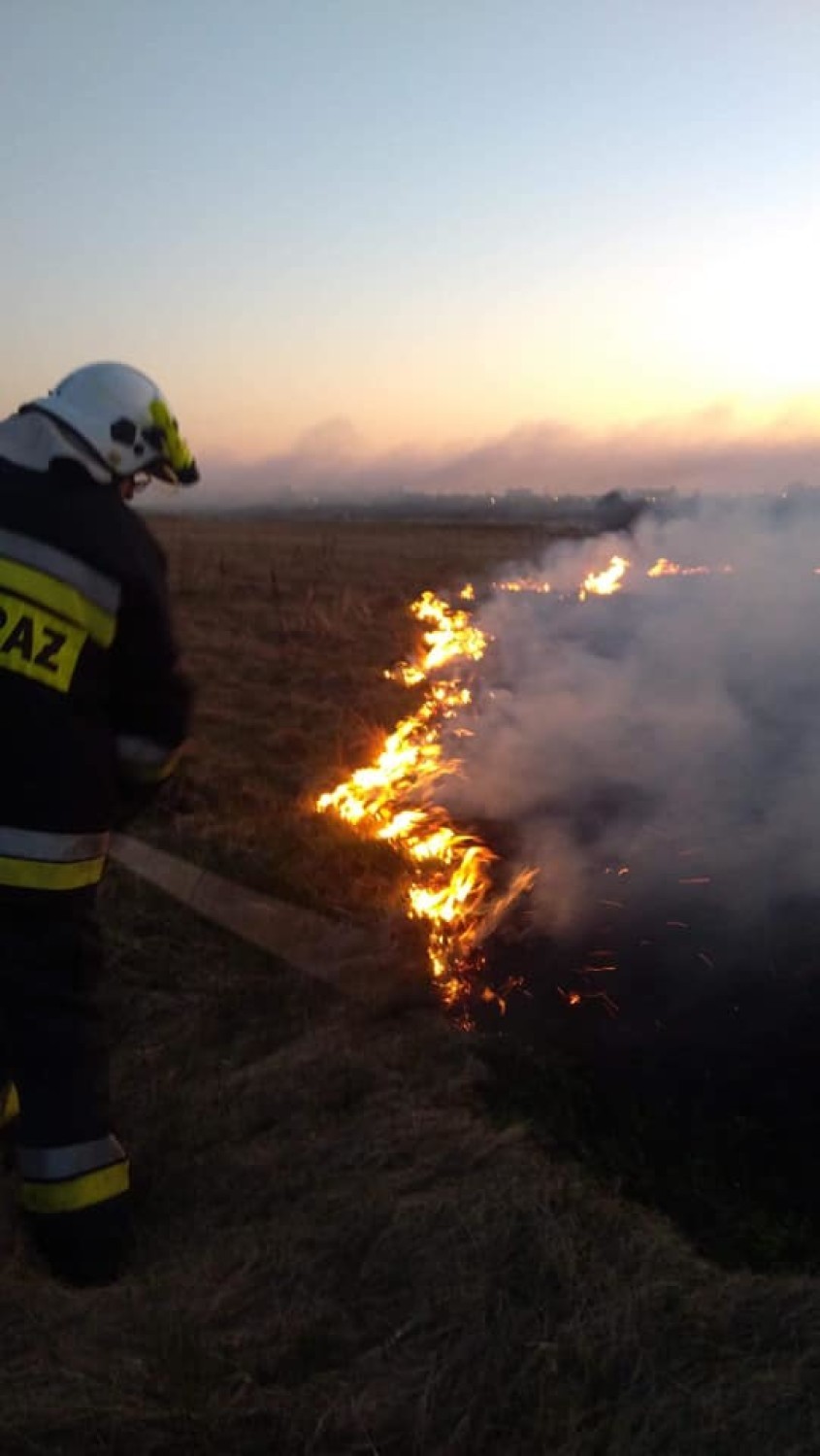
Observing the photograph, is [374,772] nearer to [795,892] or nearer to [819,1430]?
[795,892]

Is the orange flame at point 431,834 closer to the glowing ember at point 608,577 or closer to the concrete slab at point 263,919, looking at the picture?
the concrete slab at point 263,919

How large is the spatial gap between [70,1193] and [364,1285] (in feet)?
3.06

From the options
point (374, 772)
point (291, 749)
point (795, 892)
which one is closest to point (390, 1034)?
point (795, 892)

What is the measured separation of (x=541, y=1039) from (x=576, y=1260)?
5.77ft

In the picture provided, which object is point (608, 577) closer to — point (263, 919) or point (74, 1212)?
point (263, 919)

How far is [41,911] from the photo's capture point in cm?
378

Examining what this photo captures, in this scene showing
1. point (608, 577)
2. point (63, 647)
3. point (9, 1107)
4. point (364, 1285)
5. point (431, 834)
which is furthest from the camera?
point (608, 577)

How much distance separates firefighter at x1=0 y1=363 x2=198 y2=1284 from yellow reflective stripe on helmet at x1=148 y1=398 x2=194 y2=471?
0.02m

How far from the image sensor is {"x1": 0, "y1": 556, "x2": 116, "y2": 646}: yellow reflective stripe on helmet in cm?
360

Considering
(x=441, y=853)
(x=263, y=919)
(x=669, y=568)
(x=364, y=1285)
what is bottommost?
(x=364, y=1285)

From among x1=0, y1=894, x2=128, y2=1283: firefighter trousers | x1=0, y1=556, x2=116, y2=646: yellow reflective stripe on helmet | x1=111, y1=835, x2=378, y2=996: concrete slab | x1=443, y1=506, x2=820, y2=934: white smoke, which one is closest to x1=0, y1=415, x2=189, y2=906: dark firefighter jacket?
x1=0, y1=556, x2=116, y2=646: yellow reflective stripe on helmet

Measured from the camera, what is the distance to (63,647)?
3.67m

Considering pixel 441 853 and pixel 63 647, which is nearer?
pixel 63 647

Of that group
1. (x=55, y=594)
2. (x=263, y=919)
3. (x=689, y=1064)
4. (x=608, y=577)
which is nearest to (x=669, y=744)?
(x=263, y=919)
